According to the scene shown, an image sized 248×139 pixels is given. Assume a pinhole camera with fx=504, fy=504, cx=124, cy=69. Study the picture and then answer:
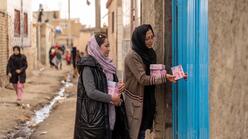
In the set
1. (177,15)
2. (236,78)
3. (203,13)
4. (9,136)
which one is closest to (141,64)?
(177,15)

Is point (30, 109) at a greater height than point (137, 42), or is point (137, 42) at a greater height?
point (137, 42)

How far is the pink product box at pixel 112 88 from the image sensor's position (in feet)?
15.6

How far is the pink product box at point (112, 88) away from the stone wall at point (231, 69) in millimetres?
2030

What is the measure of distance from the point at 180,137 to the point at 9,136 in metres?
5.44

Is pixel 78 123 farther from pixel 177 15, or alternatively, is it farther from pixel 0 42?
pixel 0 42

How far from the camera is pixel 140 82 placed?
4.80 metres

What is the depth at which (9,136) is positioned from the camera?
31.6 feet

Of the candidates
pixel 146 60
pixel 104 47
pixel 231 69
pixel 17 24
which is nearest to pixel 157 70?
pixel 146 60

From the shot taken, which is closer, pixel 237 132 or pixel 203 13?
pixel 237 132

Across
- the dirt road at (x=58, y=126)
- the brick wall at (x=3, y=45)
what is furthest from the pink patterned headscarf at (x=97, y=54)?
the brick wall at (x=3, y=45)

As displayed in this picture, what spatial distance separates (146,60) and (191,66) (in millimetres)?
615

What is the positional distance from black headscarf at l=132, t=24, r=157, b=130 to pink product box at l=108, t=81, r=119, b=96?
38cm

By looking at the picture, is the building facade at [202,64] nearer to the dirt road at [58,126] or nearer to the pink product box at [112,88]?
the pink product box at [112,88]

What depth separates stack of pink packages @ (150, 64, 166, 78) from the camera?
488 cm
